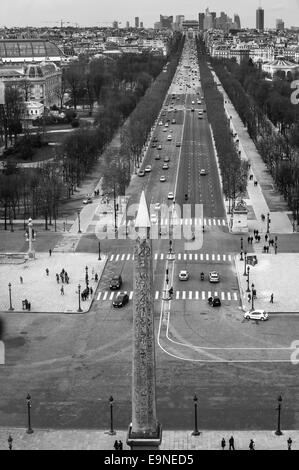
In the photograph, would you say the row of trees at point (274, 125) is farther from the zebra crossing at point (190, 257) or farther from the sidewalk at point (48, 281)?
the sidewalk at point (48, 281)

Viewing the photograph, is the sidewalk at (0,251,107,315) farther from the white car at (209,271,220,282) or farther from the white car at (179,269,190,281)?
the white car at (209,271,220,282)

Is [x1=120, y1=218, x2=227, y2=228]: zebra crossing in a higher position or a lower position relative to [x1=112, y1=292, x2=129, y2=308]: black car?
lower

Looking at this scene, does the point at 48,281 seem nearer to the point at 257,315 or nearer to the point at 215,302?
the point at 215,302

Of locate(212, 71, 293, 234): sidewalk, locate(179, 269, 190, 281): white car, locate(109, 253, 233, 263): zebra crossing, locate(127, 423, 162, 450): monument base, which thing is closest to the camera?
locate(127, 423, 162, 450): monument base

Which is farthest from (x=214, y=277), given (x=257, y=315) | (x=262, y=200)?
(x=262, y=200)

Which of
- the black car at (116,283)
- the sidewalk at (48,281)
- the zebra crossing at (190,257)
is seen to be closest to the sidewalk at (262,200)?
the zebra crossing at (190,257)

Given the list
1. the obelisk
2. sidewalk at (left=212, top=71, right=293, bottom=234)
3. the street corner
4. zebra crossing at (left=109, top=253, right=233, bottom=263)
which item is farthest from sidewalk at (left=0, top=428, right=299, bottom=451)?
sidewalk at (left=212, top=71, right=293, bottom=234)

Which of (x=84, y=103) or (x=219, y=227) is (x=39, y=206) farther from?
(x=84, y=103)
